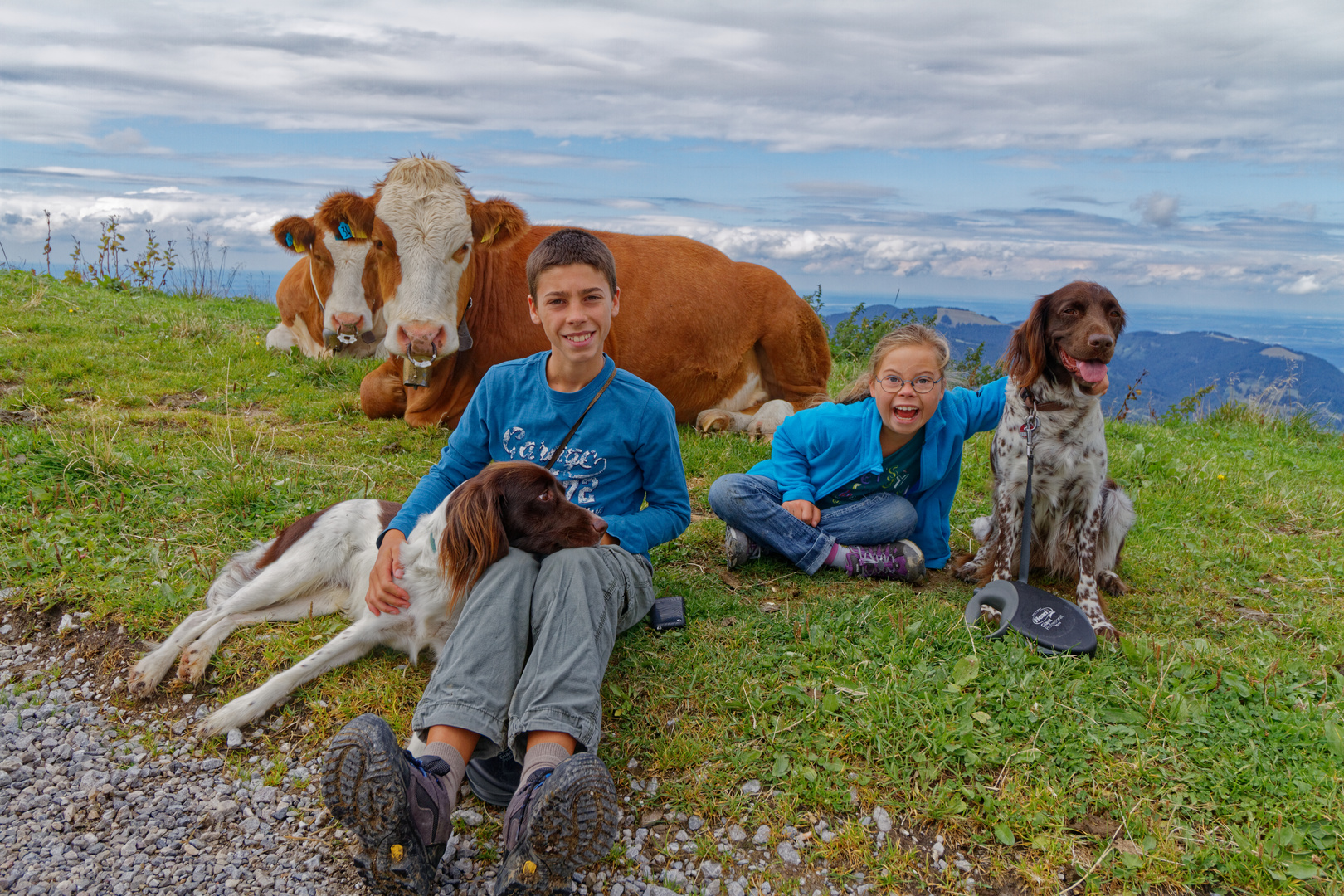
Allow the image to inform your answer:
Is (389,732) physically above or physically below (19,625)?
above

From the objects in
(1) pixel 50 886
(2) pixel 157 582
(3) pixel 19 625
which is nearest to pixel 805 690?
(1) pixel 50 886

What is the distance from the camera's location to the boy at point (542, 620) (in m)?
2.30

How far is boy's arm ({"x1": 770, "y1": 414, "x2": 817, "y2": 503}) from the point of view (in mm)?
4449

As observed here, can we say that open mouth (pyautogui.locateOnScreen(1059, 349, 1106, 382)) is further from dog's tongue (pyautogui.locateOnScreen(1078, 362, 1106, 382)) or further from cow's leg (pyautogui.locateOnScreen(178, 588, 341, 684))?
cow's leg (pyautogui.locateOnScreen(178, 588, 341, 684))

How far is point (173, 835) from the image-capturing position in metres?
2.68

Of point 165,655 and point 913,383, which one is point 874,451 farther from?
point 165,655

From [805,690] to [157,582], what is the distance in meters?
3.03

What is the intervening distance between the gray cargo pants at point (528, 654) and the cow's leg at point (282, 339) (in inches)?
321

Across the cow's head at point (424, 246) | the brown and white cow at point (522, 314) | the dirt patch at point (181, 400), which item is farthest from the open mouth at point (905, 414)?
the dirt patch at point (181, 400)

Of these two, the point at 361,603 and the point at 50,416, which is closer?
the point at 361,603

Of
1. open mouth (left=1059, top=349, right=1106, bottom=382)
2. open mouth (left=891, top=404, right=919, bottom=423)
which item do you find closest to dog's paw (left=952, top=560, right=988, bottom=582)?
open mouth (left=891, top=404, right=919, bottom=423)

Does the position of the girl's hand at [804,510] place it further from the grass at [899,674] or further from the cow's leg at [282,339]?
the cow's leg at [282,339]

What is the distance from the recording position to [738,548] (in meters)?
4.45

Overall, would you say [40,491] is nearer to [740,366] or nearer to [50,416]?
[50,416]
